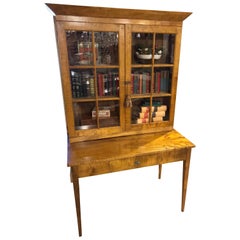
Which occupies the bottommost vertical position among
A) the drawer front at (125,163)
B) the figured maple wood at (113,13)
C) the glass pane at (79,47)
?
the drawer front at (125,163)

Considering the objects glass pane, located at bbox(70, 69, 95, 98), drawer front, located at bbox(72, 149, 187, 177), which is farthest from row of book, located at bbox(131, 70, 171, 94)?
drawer front, located at bbox(72, 149, 187, 177)

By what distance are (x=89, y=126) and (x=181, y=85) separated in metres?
1.11

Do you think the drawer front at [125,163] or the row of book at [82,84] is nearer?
the drawer front at [125,163]

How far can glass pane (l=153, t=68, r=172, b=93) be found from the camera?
1.55 m

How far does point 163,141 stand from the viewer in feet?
4.86

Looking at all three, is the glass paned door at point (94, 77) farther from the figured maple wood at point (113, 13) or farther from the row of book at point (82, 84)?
the figured maple wood at point (113, 13)

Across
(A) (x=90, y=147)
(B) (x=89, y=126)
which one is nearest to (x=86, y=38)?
(B) (x=89, y=126)

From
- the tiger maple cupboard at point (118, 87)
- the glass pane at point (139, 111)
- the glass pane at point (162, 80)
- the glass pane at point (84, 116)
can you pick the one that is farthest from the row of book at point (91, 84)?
the glass pane at point (162, 80)

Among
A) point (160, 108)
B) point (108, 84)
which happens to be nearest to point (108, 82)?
point (108, 84)

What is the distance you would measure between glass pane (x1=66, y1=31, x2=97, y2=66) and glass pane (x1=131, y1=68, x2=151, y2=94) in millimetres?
402

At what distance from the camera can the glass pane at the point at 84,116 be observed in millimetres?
1474

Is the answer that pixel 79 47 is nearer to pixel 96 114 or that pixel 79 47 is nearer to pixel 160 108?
pixel 96 114

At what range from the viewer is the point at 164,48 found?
150 cm

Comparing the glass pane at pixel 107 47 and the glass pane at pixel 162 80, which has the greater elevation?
the glass pane at pixel 107 47
